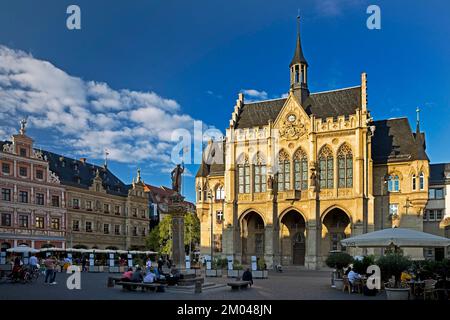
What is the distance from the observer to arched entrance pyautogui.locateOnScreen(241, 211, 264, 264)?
182ft

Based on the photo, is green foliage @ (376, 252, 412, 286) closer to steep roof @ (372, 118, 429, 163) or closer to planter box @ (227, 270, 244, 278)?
planter box @ (227, 270, 244, 278)

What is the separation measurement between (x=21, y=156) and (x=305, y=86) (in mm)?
35248

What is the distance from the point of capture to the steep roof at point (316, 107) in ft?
172

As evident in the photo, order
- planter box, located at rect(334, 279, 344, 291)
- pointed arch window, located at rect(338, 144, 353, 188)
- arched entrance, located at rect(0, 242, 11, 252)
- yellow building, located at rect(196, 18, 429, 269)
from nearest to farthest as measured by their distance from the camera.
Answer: planter box, located at rect(334, 279, 344, 291), yellow building, located at rect(196, 18, 429, 269), pointed arch window, located at rect(338, 144, 353, 188), arched entrance, located at rect(0, 242, 11, 252)

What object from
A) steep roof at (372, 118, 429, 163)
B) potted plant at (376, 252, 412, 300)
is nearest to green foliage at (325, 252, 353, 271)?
potted plant at (376, 252, 412, 300)

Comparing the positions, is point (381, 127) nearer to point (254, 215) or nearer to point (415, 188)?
point (415, 188)

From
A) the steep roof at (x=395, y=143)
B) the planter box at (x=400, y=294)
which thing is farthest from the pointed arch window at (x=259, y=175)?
the planter box at (x=400, y=294)

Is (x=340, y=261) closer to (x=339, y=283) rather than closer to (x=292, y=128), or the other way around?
(x=339, y=283)

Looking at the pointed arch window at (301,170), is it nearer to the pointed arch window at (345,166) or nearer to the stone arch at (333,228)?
the pointed arch window at (345,166)

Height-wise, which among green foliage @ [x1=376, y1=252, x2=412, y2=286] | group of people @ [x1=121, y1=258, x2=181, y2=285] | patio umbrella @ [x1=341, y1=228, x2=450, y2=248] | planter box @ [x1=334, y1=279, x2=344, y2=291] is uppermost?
patio umbrella @ [x1=341, y1=228, x2=450, y2=248]

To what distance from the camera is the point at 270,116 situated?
190 feet

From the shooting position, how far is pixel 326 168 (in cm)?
5050

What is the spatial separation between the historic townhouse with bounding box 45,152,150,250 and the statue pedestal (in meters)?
37.0

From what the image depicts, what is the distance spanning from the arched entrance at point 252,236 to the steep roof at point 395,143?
1563 cm
